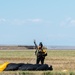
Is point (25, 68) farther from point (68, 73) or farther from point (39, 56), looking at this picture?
point (39, 56)

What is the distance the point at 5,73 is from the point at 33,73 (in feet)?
4.47

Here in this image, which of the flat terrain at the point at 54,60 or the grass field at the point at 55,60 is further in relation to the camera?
the flat terrain at the point at 54,60

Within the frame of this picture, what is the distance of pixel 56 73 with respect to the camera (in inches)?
814

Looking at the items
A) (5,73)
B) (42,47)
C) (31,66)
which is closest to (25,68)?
(31,66)

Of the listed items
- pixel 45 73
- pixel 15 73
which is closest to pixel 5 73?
pixel 15 73

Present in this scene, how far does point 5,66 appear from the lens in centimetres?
2308

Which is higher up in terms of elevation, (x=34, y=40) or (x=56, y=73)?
(x=34, y=40)

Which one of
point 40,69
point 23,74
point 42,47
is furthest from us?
point 42,47

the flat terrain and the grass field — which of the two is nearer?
the grass field

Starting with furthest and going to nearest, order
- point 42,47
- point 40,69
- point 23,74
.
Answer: point 42,47 → point 40,69 → point 23,74

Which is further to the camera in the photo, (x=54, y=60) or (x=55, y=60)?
(x=55, y=60)

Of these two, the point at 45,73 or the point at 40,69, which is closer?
the point at 45,73

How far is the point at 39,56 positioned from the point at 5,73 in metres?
7.08

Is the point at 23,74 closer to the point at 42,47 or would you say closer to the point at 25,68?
the point at 25,68
